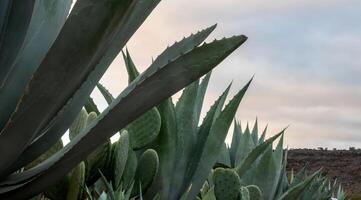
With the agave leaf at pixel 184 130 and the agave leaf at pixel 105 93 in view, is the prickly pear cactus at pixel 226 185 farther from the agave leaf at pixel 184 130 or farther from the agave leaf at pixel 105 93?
the agave leaf at pixel 105 93

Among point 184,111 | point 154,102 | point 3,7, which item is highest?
point 3,7

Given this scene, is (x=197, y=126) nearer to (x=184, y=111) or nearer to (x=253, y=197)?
(x=184, y=111)

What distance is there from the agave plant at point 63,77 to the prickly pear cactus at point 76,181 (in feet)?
0.55

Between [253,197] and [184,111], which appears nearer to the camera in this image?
[184,111]

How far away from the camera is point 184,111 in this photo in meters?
2.11

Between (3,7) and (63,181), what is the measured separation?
0.46m

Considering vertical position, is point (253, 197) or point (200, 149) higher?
point (200, 149)

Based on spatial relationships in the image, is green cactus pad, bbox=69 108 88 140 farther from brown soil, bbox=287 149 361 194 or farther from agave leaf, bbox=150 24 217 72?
brown soil, bbox=287 149 361 194

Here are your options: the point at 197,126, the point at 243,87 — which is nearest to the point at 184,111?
the point at 197,126

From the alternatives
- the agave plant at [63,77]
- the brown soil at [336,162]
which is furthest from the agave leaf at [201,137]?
the brown soil at [336,162]

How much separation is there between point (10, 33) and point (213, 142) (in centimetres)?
79

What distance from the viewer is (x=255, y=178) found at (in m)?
2.67

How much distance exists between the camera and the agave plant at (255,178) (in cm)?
202

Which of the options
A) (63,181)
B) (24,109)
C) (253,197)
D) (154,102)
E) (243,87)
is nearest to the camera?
(24,109)
